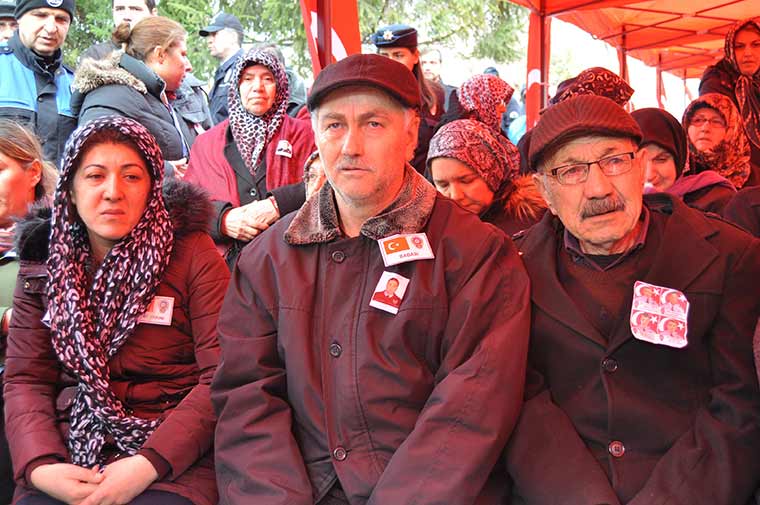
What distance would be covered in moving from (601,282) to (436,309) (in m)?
0.53

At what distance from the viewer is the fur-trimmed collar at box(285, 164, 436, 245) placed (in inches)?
86.6

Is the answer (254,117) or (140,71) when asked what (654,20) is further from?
(140,71)

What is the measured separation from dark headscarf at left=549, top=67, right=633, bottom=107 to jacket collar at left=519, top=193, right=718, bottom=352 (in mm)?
1711

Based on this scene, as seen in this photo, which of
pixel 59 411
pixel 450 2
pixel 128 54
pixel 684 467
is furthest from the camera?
pixel 450 2

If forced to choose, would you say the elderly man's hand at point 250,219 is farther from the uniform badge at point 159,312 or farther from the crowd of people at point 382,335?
the uniform badge at point 159,312

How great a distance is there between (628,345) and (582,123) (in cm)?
65

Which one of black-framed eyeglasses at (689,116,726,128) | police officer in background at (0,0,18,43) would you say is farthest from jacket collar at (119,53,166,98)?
black-framed eyeglasses at (689,116,726,128)

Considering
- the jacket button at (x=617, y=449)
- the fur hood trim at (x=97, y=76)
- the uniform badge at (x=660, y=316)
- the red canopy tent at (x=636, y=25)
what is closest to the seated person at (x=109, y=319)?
the jacket button at (x=617, y=449)

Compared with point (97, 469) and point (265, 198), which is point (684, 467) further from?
point (265, 198)

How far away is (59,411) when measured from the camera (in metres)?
2.66

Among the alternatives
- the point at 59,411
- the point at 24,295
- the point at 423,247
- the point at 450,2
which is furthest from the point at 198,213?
the point at 450,2

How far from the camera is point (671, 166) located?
346 cm

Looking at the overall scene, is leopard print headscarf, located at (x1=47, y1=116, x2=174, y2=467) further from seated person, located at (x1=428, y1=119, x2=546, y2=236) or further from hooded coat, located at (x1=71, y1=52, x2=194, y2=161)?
hooded coat, located at (x1=71, y1=52, x2=194, y2=161)

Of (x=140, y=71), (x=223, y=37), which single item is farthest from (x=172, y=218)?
(x=223, y=37)
